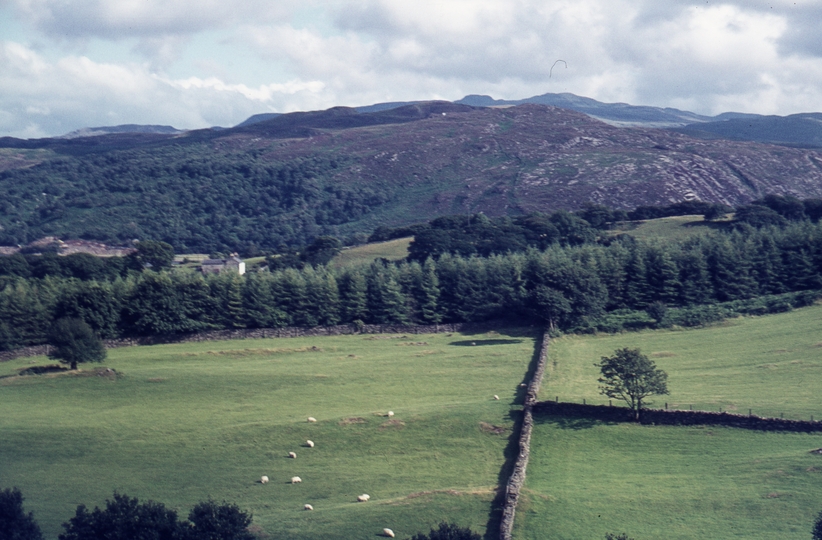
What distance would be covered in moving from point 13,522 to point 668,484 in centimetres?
2602

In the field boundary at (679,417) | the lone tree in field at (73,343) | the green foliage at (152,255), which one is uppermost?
the green foliage at (152,255)

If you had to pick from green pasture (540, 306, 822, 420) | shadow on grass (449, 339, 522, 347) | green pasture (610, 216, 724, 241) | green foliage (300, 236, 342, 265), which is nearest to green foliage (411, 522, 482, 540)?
green pasture (540, 306, 822, 420)

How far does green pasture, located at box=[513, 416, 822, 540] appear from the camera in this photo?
93.6 ft

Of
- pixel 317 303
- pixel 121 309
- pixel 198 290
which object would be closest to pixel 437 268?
pixel 317 303

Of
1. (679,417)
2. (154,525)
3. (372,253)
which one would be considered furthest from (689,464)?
(372,253)

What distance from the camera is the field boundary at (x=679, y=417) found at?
38.2 metres

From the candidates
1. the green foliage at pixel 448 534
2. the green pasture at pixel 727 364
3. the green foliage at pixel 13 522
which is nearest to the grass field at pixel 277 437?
the green foliage at pixel 13 522

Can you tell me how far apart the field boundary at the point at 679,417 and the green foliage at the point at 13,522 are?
2643cm

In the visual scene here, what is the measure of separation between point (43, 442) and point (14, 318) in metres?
33.3

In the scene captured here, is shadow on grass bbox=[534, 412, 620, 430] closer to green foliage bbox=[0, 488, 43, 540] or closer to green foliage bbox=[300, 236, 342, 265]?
green foliage bbox=[0, 488, 43, 540]

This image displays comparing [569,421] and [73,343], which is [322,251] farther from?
[569,421]

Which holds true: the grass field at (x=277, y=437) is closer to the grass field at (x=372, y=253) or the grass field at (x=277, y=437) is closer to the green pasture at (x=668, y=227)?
the grass field at (x=372, y=253)

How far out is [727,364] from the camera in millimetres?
55938

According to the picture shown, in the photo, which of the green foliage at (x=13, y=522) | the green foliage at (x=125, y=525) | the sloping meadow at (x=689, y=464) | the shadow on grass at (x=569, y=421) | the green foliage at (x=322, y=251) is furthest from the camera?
the green foliage at (x=322, y=251)
